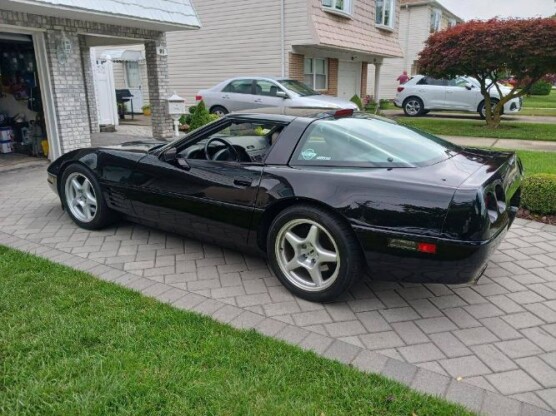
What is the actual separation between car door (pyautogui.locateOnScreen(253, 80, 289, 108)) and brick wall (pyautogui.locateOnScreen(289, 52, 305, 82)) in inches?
115

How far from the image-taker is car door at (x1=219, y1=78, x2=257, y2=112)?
12.7m

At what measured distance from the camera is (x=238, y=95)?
12.9m

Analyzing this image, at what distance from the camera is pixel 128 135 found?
38.6 feet

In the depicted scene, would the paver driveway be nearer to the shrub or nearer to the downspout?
the shrub

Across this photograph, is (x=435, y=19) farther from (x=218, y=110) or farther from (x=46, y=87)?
(x=46, y=87)

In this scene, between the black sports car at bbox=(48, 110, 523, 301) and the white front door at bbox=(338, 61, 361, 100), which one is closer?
the black sports car at bbox=(48, 110, 523, 301)

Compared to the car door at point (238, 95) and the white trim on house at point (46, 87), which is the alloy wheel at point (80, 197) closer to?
the white trim on house at point (46, 87)

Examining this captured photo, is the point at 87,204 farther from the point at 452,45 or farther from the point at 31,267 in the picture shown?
the point at 452,45

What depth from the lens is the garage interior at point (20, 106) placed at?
29.1 feet

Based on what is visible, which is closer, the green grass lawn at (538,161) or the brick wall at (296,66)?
the green grass lawn at (538,161)

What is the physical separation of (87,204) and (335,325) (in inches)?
117

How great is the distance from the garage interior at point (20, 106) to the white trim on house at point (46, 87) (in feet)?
2.32

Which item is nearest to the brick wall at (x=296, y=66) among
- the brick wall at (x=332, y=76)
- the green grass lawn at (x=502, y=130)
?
the brick wall at (x=332, y=76)

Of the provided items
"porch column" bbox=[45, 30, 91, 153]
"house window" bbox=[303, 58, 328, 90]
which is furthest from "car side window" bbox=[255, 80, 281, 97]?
"porch column" bbox=[45, 30, 91, 153]
